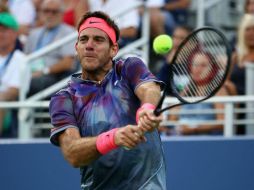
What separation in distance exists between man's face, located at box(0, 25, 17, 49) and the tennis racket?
233 cm

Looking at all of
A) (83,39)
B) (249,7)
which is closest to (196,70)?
(83,39)

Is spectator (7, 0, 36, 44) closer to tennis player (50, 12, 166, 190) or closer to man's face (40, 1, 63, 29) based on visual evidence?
man's face (40, 1, 63, 29)

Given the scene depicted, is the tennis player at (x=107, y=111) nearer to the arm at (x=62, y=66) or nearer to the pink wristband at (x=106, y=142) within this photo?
the pink wristband at (x=106, y=142)

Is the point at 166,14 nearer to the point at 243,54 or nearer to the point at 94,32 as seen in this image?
the point at 243,54

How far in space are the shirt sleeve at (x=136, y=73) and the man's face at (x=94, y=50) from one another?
0.43 ft

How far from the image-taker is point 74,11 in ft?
26.7

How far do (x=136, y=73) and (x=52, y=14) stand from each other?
3.91 m

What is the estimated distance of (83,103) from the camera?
3977 mm

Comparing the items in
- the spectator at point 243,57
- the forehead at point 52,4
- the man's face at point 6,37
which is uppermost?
the forehead at point 52,4

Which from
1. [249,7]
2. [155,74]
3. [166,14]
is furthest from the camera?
[166,14]

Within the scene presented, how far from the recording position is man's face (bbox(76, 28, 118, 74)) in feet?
12.9

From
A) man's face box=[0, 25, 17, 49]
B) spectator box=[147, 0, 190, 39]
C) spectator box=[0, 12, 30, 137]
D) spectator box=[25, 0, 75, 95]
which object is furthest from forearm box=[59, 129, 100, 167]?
spectator box=[147, 0, 190, 39]

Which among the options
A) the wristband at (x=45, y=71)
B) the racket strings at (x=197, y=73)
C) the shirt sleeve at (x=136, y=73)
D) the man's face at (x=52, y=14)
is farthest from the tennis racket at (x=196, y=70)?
the man's face at (x=52, y=14)

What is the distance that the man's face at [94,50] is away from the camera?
3.94 m
